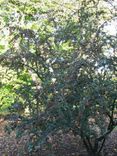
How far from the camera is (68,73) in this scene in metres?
4.87

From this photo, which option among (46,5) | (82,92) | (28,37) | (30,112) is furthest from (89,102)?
(46,5)

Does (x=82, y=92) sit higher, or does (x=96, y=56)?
(x=96, y=56)

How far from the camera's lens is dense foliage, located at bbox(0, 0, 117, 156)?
495cm

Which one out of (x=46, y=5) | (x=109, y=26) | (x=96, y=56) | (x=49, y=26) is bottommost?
(x=96, y=56)

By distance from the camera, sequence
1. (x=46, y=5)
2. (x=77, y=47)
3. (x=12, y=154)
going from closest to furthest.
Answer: (x=77, y=47) < (x=12, y=154) < (x=46, y=5)

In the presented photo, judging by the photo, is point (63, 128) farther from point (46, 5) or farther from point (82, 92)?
point (46, 5)

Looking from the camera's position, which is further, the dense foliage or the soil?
the soil

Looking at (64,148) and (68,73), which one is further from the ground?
(68,73)

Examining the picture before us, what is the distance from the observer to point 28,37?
17.8 feet

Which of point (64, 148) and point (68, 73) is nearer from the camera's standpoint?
point (68, 73)

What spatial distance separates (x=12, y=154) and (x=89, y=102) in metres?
2.53

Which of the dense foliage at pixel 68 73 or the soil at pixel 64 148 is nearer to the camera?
the dense foliage at pixel 68 73

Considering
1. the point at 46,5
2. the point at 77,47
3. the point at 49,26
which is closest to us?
the point at 77,47

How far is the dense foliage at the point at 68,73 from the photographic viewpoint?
4.95 metres
